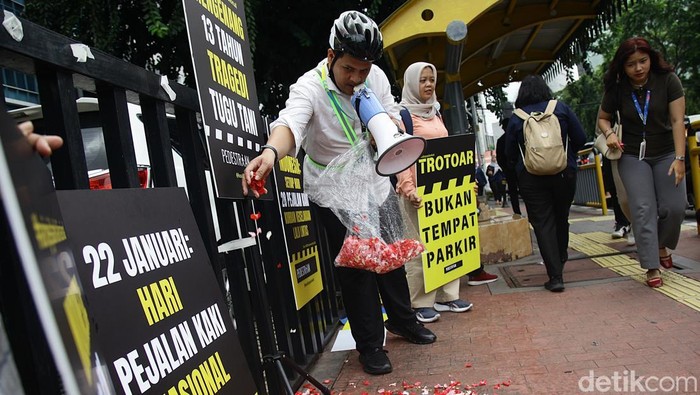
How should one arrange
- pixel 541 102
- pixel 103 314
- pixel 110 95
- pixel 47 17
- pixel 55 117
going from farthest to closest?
pixel 47 17 < pixel 541 102 < pixel 110 95 < pixel 55 117 < pixel 103 314

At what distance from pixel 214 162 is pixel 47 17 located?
585 centimetres

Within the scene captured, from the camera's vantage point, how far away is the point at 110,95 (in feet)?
6.39

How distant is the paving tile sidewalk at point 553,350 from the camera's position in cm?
289

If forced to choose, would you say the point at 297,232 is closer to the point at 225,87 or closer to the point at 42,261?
the point at 225,87

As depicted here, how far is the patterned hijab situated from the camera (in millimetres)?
4574

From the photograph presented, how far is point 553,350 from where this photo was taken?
3389 mm

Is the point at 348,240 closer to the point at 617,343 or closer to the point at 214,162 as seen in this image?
the point at 214,162

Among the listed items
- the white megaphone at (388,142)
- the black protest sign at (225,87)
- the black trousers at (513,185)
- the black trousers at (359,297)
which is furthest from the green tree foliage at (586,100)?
the black protest sign at (225,87)

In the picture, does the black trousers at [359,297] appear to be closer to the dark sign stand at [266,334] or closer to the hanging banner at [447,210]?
the dark sign stand at [266,334]

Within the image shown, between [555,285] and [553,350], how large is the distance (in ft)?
5.28

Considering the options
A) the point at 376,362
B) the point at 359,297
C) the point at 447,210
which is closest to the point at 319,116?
the point at 359,297

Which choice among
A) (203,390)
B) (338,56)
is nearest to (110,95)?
(203,390)

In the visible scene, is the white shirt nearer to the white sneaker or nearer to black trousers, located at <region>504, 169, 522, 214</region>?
the white sneaker

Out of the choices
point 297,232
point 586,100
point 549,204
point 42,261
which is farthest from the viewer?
point 586,100
